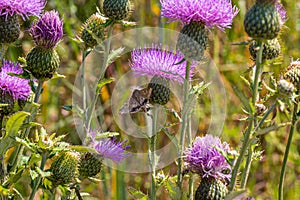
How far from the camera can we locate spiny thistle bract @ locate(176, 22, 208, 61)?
2385 mm

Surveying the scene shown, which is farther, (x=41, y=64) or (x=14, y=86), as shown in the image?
(x=14, y=86)

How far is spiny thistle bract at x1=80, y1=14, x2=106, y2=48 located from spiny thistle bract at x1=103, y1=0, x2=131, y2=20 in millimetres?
73

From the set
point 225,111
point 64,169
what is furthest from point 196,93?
point 225,111

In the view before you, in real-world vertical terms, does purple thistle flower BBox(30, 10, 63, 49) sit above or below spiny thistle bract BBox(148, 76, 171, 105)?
above

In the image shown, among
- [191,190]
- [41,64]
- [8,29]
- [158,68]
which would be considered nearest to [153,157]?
[191,190]

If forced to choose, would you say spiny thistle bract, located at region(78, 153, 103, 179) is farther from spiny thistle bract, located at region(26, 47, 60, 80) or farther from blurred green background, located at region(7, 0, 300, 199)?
blurred green background, located at region(7, 0, 300, 199)

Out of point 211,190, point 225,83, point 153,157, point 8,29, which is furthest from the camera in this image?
point 225,83

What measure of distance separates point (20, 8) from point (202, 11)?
0.85 metres

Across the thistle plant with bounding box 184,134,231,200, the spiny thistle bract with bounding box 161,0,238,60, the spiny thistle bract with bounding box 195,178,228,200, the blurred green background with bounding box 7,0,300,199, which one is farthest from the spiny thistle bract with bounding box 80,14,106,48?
the blurred green background with bounding box 7,0,300,199

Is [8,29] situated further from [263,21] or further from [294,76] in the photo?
[294,76]

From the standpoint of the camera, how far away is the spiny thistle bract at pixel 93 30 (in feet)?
8.90

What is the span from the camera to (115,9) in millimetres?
2674

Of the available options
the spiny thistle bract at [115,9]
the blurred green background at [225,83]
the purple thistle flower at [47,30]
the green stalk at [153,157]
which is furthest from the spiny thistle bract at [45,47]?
the blurred green background at [225,83]

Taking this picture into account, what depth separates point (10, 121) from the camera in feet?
6.62
